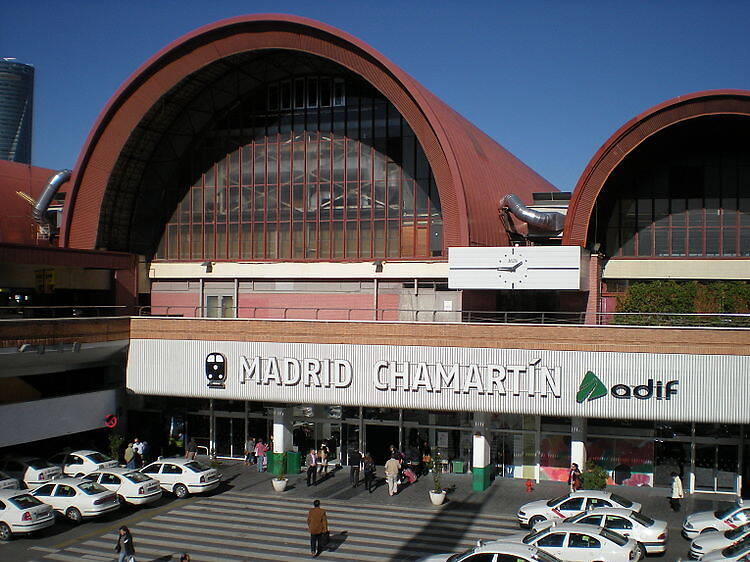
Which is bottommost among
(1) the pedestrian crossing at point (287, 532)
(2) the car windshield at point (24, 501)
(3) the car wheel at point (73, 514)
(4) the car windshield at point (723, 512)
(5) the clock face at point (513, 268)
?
(1) the pedestrian crossing at point (287, 532)

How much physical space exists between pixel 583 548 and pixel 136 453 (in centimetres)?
1849

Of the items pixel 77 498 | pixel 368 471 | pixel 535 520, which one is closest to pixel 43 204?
pixel 77 498

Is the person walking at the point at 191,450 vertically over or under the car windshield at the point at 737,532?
under

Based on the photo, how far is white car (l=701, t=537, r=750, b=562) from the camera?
1855 cm

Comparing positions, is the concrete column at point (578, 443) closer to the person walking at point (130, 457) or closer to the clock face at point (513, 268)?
the clock face at point (513, 268)

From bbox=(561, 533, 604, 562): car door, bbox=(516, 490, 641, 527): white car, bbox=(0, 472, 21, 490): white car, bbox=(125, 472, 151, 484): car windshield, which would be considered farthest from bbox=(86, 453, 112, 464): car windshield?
bbox=(561, 533, 604, 562): car door

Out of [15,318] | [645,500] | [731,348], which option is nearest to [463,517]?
[645,500]

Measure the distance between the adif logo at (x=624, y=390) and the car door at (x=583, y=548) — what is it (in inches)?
287

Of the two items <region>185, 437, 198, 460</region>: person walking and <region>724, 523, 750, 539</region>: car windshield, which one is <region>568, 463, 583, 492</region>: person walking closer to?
<region>724, 523, 750, 539</region>: car windshield

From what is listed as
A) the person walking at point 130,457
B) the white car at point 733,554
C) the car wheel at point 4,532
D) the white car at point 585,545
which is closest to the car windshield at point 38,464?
the person walking at point 130,457

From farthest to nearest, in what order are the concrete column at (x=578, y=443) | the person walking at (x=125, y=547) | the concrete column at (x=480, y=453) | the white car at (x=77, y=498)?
1. the concrete column at (x=480, y=453)
2. the concrete column at (x=578, y=443)
3. the white car at (x=77, y=498)
4. the person walking at (x=125, y=547)

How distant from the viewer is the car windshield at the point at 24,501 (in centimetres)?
2369

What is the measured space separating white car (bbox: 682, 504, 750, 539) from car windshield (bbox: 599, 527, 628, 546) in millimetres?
3403

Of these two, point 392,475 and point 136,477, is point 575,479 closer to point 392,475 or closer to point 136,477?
point 392,475
